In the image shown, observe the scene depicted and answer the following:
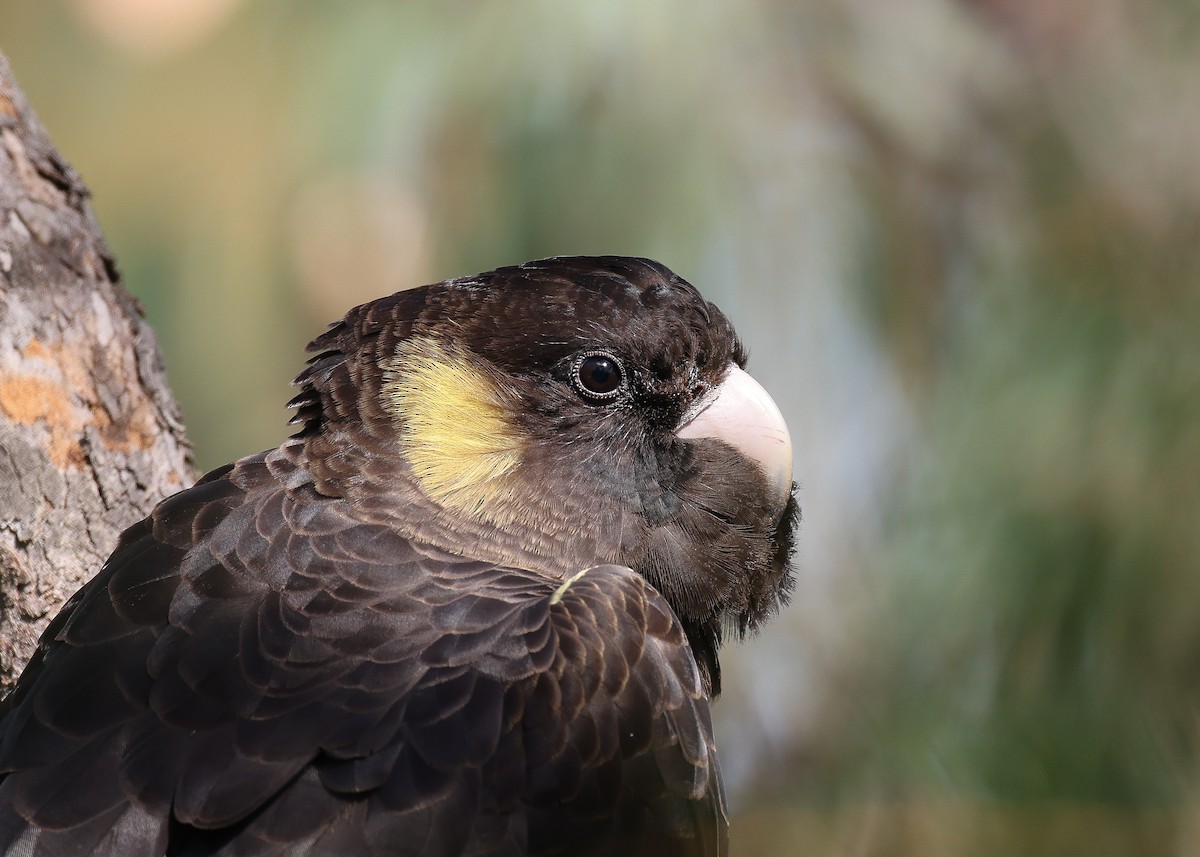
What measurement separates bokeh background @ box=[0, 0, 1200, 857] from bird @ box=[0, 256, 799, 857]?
148cm

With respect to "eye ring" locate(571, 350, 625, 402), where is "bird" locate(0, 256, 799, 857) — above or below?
below

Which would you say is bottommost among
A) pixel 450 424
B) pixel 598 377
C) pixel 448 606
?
pixel 448 606

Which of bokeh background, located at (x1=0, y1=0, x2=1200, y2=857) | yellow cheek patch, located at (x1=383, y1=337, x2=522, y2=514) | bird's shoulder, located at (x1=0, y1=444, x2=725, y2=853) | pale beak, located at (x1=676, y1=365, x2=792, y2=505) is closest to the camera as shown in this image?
bird's shoulder, located at (x1=0, y1=444, x2=725, y2=853)

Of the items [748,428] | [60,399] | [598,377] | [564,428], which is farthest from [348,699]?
[60,399]

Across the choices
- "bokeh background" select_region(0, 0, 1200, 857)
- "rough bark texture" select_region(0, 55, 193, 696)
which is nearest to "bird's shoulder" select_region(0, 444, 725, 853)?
"rough bark texture" select_region(0, 55, 193, 696)

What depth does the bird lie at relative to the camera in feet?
6.65

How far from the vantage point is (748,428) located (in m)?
2.71

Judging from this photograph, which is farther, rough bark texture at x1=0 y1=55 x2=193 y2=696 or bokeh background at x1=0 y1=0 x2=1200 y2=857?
bokeh background at x1=0 y1=0 x2=1200 y2=857

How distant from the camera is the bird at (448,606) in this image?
6.65 feet

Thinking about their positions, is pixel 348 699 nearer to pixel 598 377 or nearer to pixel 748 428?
pixel 598 377

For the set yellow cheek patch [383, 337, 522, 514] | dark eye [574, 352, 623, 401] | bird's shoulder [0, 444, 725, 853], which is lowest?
bird's shoulder [0, 444, 725, 853]

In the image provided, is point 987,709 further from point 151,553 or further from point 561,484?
point 151,553

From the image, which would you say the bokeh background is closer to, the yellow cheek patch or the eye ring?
the eye ring

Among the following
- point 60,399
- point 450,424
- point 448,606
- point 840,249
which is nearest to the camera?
point 448,606
